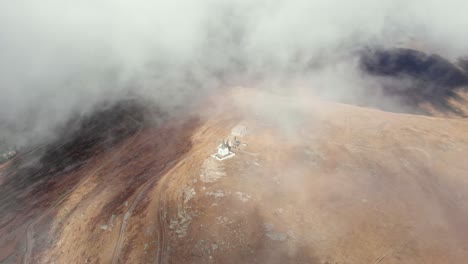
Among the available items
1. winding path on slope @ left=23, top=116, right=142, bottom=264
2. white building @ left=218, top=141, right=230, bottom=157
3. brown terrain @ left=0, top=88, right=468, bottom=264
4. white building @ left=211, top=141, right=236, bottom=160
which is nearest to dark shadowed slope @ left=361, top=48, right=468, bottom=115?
brown terrain @ left=0, top=88, right=468, bottom=264

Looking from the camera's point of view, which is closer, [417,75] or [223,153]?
[223,153]

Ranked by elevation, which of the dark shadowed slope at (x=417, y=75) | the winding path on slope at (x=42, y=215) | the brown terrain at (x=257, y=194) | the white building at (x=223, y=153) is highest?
the white building at (x=223, y=153)

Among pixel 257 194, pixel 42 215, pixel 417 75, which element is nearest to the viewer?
pixel 257 194

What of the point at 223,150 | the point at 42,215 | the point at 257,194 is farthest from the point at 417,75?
the point at 42,215

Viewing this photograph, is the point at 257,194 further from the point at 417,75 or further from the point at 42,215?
the point at 417,75

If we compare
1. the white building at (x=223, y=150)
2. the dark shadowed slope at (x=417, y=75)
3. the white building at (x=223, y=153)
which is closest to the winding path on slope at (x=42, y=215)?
the white building at (x=223, y=153)

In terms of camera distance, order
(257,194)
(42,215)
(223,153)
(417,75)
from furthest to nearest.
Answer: (417,75)
(223,153)
(42,215)
(257,194)

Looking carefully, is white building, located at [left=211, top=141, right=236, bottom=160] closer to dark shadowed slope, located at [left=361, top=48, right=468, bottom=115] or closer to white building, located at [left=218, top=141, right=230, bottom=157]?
white building, located at [left=218, top=141, right=230, bottom=157]

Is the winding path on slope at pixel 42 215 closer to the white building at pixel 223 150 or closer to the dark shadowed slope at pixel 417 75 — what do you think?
the white building at pixel 223 150
